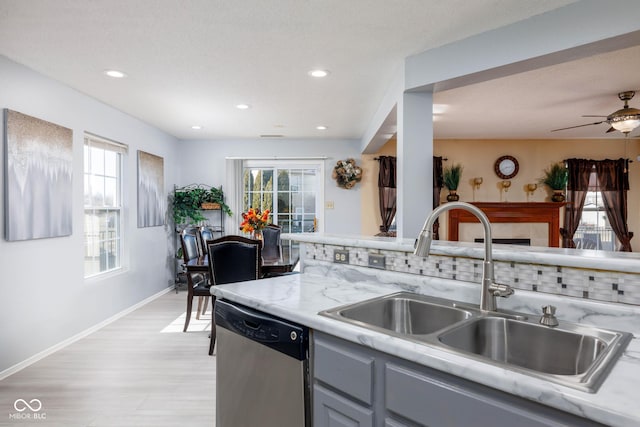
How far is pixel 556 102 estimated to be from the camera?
4.03 m

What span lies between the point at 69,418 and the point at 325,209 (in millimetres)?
4486

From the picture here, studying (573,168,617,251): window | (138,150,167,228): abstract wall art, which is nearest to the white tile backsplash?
(138,150,167,228): abstract wall art

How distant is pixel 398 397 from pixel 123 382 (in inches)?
96.2

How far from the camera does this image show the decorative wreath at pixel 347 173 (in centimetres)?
609

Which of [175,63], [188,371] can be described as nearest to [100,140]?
[175,63]

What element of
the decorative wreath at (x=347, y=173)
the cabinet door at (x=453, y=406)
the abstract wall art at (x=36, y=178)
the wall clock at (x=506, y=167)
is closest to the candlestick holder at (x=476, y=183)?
the wall clock at (x=506, y=167)

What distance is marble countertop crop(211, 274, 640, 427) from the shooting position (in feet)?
2.47

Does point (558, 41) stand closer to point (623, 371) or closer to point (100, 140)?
point (623, 371)

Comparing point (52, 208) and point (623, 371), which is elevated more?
point (52, 208)

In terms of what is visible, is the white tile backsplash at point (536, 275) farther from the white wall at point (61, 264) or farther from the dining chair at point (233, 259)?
the white wall at point (61, 264)

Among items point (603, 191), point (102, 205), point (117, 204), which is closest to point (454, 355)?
point (102, 205)

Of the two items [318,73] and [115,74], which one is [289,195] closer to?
[318,73]

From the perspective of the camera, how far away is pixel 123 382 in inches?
107

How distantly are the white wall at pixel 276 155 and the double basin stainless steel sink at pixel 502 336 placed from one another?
184 inches
